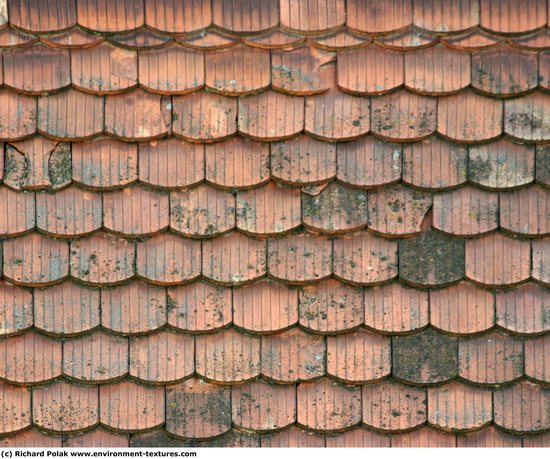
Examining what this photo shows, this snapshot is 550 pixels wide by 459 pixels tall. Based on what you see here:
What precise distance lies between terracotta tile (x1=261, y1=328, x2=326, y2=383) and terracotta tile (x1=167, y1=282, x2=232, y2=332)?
177 millimetres

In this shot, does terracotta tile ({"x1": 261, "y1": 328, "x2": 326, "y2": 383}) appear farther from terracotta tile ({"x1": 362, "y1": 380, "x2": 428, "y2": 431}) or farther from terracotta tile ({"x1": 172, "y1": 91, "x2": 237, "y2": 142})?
terracotta tile ({"x1": 172, "y1": 91, "x2": 237, "y2": 142})

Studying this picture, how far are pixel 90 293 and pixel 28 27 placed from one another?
2.90ft

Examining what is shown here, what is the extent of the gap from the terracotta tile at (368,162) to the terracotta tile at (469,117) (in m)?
0.18

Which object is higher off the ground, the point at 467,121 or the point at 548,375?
the point at 467,121

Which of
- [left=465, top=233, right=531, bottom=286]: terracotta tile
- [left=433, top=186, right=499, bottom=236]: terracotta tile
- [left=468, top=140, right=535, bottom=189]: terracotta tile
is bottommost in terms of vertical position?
[left=465, top=233, right=531, bottom=286]: terracotta tile

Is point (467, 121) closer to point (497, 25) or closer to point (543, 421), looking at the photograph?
point (497, 25)

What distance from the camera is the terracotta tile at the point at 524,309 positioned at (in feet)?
8.60

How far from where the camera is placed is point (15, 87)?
104 inches

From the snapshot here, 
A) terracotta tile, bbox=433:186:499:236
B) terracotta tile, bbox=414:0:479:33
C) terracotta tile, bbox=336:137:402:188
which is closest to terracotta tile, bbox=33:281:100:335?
terracotta tile, bbox=336:137:402:188

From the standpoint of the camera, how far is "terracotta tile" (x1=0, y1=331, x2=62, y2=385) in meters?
2.65

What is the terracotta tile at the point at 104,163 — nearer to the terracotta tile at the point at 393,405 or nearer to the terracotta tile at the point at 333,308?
the terracotta tile at the point at 333,308

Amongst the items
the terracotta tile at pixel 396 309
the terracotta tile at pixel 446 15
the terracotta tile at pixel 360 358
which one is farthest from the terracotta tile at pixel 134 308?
the terracotta tile at pixel 446 15

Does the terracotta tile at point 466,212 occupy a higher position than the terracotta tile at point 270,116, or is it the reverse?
the terracotta tile at point 270,116
